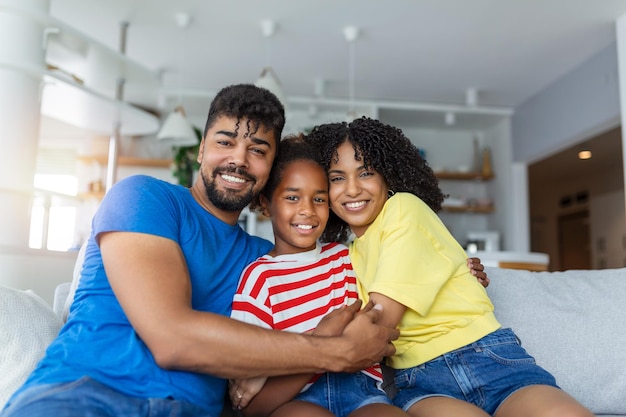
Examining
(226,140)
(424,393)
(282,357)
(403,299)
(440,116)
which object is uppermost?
(440,116)

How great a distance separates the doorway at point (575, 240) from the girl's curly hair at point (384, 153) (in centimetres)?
780

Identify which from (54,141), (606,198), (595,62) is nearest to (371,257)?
(595,62)

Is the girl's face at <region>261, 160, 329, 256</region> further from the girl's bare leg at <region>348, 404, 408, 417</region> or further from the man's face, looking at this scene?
the girl's bare leg at <region>348, 404, 408, 417</region>

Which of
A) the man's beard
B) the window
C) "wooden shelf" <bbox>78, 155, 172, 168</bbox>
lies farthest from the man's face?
the window

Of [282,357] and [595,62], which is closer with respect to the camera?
[282,357]

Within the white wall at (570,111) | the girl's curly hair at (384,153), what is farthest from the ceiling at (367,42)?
the girl's curly hair at (384,153)

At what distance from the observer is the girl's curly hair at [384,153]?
5.31 feet

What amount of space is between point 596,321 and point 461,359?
0.66 meters

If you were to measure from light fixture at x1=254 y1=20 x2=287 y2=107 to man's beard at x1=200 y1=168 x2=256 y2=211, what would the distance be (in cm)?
221

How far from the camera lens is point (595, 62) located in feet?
16.3

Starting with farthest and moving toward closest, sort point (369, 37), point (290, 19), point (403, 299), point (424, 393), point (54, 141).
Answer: point (54, 141) < point (369, 37) < point (290, 19) < point (424, 393) < point (403, 299)

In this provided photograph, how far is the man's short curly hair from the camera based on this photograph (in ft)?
4.64

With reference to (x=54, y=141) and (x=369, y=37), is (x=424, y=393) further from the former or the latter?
(x=54, y=141)

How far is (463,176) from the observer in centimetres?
677
